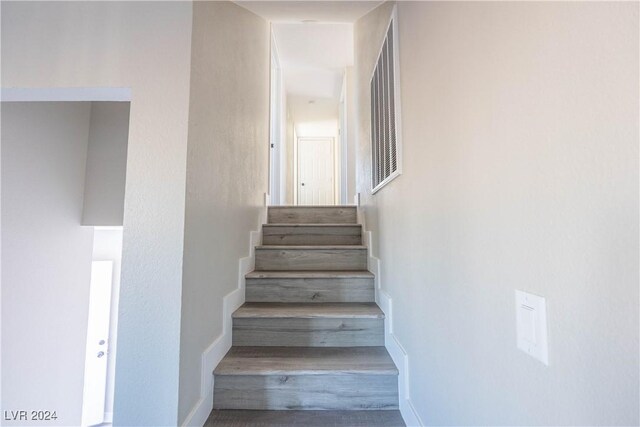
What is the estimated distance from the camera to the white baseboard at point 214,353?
4.08 ft

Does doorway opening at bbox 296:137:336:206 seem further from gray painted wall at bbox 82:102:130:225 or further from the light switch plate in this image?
the light switch plate

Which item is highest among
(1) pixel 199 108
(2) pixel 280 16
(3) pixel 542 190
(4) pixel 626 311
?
(2) pixel 280 16

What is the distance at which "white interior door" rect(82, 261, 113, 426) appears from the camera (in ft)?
12.0

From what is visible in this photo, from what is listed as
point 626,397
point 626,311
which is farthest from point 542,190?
point 626,397

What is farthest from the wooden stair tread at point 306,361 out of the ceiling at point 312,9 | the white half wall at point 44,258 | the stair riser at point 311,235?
the ceiling at point 312,9

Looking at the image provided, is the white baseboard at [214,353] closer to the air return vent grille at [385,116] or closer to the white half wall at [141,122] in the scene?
the white half wall at [141,122]

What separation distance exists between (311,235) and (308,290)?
721 millimetres

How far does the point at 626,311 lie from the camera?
386 millimetres

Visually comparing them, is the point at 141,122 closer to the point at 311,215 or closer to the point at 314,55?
the point at 311,215

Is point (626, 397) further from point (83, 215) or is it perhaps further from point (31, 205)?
point (83, 215)

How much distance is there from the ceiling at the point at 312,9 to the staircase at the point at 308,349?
1.77 metres

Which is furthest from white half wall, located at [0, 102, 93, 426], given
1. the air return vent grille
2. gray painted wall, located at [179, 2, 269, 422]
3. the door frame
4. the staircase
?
the door frame

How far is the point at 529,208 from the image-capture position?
1.84ft

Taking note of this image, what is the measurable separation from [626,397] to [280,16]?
271 centimetres
